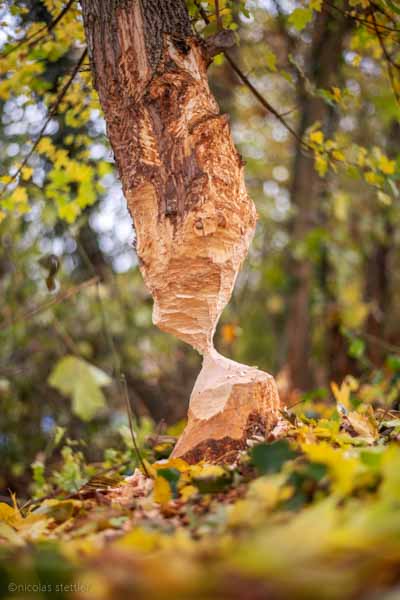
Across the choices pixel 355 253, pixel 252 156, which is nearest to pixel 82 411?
pixel 252 156

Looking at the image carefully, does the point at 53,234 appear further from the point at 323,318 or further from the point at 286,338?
the point at 323,318

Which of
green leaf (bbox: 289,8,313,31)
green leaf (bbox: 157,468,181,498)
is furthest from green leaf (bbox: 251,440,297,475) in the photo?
green leaf (bbox: 289,8,313,31)

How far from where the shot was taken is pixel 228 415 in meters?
1.47

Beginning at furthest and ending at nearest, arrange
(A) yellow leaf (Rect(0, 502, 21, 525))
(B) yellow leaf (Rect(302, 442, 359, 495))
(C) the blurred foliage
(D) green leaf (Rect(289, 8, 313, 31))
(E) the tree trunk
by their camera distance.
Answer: (E) the tree trunk
(C) the blurred foliage
(D) green leaf (Rect(289, 8, 313, 31))
(A) yellow leaf (Rect(0, 502, 21, 525))
(B) yellow leaf (Rect(302, 442, 359, 495))

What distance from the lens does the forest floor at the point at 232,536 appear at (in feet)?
2.01

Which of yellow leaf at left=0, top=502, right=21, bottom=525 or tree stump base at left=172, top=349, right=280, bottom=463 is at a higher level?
tree stump base at left=172, top=349, right=280, bottom=463

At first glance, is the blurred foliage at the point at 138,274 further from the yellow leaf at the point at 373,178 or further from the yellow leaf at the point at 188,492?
the yellow leaf at the point at 188,492

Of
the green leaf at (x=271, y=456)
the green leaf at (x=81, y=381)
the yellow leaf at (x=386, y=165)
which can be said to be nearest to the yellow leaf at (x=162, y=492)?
the green leaf at (x=271, y=456)

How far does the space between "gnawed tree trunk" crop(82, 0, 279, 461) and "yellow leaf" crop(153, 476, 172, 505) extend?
28cm

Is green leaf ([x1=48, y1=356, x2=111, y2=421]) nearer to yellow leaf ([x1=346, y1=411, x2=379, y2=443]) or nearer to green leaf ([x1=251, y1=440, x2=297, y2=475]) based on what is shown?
yellow leaf ([x1=346, y1=411, x2=379, y2=443])

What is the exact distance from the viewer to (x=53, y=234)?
4.22 m

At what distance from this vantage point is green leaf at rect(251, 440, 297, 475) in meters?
1.02

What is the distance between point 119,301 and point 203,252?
351 centimetres

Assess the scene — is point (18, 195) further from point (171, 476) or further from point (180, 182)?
point (171, 476)
